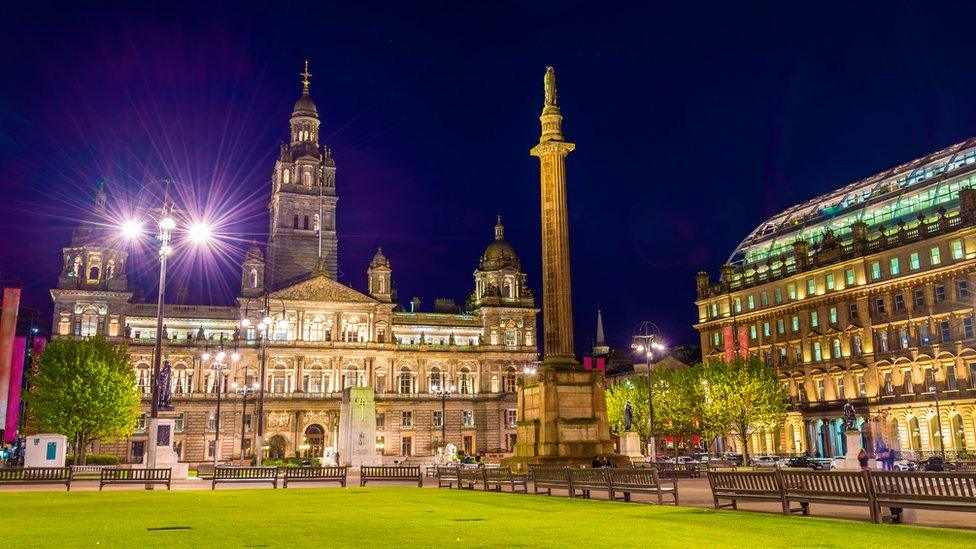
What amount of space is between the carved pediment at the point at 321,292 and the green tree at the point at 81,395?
27.2 m

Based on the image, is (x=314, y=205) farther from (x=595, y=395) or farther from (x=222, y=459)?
(x=595, y=395)

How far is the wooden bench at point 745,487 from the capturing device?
63.1 ft

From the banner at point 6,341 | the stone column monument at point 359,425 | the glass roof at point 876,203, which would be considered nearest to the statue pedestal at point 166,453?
the stone column monument at point 359,425

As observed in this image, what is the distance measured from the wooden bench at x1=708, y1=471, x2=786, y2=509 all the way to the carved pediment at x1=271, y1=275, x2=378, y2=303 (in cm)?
7986

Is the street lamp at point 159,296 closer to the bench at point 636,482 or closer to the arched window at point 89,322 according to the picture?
the bench at point 636,482

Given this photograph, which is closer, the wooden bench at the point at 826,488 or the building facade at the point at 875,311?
the wooden bench at the point at 826,488

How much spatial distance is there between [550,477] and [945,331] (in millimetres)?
56564

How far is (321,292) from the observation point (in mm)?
98250

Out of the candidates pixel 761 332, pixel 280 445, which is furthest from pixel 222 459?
pixel 761 332

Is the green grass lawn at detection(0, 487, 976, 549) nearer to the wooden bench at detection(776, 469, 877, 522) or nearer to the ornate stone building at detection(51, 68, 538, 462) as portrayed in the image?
the wooden bench at detection(776, 469, 877, 522)

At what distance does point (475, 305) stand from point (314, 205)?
2474 cm

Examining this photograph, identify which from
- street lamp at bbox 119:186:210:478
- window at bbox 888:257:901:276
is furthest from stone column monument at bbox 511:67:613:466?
window at bbox 888:257:901:276

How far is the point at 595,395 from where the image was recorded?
37.7m

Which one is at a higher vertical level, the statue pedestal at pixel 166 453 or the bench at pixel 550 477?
the statue pedestal at pixel 166 453
